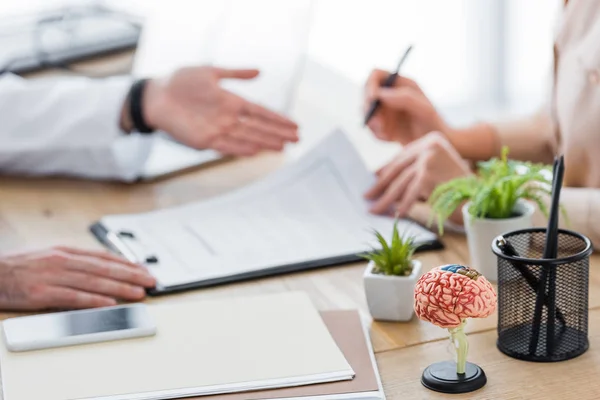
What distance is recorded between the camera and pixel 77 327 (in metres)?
1.23

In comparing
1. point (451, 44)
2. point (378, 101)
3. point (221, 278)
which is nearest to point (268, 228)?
point (221, 278)

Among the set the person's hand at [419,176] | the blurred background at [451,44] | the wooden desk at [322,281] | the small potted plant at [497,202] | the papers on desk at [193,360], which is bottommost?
the blurred background at [451,44]

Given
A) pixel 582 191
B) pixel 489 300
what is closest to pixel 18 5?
pixel 582 191

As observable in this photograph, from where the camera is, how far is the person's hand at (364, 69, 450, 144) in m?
1.77

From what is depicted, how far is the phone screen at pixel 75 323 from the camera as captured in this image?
1.21 m

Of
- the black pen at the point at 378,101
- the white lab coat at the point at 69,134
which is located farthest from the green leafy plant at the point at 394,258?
the white lab coat at the point at 69,134

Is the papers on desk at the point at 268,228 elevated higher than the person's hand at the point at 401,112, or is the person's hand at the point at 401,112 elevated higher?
the person's hand at the point at 401,112

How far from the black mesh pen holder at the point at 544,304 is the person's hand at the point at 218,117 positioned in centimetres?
79

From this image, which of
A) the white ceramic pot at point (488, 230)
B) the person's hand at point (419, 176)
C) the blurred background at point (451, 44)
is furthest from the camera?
the blurred background at point (451, 44)

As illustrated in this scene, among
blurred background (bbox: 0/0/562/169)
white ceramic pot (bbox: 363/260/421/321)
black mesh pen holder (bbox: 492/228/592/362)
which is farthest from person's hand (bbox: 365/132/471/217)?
blurred background (bbox: 0/0/562/169)

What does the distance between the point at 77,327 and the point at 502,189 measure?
1.83 feet

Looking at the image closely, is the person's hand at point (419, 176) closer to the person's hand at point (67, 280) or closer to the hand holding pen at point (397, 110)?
the hand holding pen at point (397, 110)

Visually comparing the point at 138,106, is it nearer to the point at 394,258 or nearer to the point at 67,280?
the point at 67,280

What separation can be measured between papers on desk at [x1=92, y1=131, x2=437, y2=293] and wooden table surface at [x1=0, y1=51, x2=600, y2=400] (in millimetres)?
35
